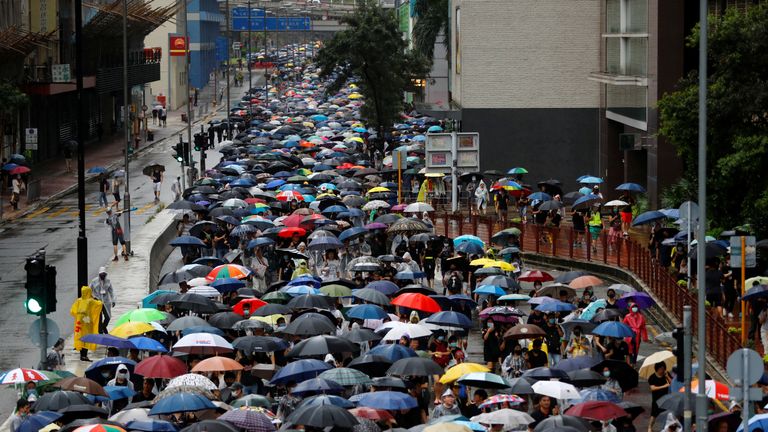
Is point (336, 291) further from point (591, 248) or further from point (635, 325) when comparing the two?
point (591, 248)

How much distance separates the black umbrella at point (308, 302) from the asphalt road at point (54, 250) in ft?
16.4

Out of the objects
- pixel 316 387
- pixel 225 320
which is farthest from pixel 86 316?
pixel 316 387

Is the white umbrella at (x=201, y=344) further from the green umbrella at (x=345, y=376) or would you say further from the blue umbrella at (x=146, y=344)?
the green umbrella at (x=345, y=376)

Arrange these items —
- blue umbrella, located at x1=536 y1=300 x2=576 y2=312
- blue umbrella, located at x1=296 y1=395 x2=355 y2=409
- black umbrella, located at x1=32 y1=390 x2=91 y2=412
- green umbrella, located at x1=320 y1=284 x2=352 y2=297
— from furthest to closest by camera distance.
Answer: green umbrella, located at x1=320 y1=284 x2=352 y2=297, blue umbrella, located at x1=536 y1=300 x2=576 y2=312, black umbrella, located at x1=32 y1=390 x2=91 y2=412, blue umbrella, located at x1=296 y1=395 x2=355 y2=409

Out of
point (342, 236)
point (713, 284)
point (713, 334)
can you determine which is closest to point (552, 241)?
point (342, 236)

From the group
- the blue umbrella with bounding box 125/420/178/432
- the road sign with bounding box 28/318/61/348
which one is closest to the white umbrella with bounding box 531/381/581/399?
the blue umbrella with bounding box 125/420/178/432

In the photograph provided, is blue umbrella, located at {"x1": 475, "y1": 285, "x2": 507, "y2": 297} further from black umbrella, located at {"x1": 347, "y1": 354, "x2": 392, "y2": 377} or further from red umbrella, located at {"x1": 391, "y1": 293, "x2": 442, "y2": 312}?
black umbrella, located at {"x1": 347, "y1": 354, "x2": 392, "y2": 377}

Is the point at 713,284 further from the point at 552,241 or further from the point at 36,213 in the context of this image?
the point at 36,213

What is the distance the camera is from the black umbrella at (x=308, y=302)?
25312mm

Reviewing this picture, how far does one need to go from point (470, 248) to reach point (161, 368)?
521 inches

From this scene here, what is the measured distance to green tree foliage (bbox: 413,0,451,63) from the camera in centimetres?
9488

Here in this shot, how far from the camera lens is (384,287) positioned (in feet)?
91.4

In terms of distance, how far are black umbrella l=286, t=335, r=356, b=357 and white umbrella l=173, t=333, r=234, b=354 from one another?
1267 millimetres

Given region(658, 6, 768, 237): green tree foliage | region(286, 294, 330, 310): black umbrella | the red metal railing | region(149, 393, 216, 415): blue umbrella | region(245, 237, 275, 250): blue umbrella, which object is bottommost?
the red metal railing
